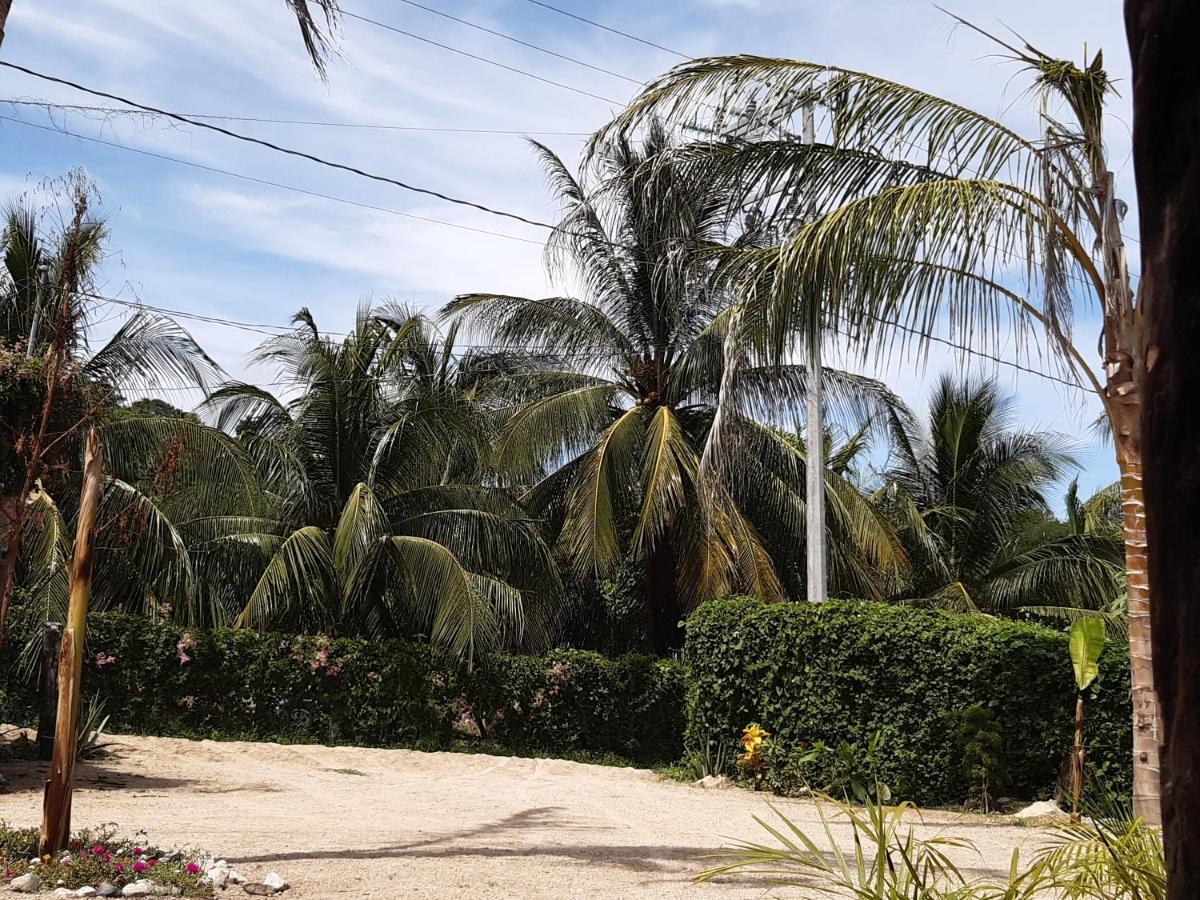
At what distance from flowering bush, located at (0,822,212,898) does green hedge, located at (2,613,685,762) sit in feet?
29.7

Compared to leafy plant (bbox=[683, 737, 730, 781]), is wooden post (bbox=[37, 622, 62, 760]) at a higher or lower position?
higher

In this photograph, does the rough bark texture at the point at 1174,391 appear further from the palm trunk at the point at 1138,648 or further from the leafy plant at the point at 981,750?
the leafy plant at the point at 981,750

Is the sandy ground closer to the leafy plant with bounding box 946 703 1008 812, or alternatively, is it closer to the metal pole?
the leafy plant with bounding box 946 703 1008 812

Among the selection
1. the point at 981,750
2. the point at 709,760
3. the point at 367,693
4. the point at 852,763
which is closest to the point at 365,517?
the point at 367,693

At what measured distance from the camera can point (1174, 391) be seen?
155 centimetres

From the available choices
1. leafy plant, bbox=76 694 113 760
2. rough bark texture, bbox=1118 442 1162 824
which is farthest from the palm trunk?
leafy plant, bbox=76 694 113 760

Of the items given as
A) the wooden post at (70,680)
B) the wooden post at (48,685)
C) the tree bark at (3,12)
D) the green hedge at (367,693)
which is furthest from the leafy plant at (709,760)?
the tree bark at (3,12)

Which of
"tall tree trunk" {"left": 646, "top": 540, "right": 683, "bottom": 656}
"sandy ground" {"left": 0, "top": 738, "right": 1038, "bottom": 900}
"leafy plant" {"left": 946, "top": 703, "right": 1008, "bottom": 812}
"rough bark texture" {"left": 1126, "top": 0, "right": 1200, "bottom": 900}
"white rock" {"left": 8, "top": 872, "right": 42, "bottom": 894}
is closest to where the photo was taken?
"rough bark texture" {"left": 1126, "top": 0, "right": 1200, "bottom": 900}

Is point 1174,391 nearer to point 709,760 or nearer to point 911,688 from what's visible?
point 911,688

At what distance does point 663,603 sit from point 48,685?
9.51 meters

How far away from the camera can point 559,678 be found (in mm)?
16641

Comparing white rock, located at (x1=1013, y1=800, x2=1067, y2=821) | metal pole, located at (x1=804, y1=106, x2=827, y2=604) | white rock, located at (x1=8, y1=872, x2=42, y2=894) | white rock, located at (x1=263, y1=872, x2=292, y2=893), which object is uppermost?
metal pole, located at (x1=804, y1=106, x2=827, y2=604)

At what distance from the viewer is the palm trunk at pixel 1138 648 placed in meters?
6.56

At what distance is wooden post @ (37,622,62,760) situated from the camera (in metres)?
11.9
